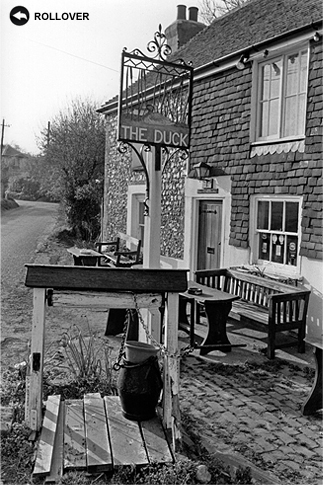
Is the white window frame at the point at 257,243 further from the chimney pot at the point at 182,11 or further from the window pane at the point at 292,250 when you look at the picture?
the chimney pot at the point at 182,11

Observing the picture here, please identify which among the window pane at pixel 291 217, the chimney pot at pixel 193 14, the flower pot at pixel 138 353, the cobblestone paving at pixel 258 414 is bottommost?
the cobblestone paving at pixel 258 414

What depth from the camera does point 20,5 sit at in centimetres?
445

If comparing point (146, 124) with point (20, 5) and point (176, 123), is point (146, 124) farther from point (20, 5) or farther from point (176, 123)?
point (20, 5)

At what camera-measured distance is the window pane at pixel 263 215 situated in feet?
26.8

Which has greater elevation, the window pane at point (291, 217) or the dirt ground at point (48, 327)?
the window pane at point (291, 217)

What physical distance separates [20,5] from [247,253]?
5454 millimetres

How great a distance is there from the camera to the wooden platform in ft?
10.5

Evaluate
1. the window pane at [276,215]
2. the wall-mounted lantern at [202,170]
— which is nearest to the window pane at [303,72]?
the window pane at [276,215]

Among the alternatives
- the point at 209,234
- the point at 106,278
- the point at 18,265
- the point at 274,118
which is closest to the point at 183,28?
the point at 274,118

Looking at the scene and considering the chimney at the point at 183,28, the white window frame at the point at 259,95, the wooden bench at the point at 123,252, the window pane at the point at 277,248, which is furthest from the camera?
the chimney at the point at 183,28

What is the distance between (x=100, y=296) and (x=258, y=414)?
1.94 m

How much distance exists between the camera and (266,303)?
731cm

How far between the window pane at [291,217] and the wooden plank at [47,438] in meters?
4.79

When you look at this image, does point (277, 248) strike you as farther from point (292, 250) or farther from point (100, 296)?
point (100, 296)
